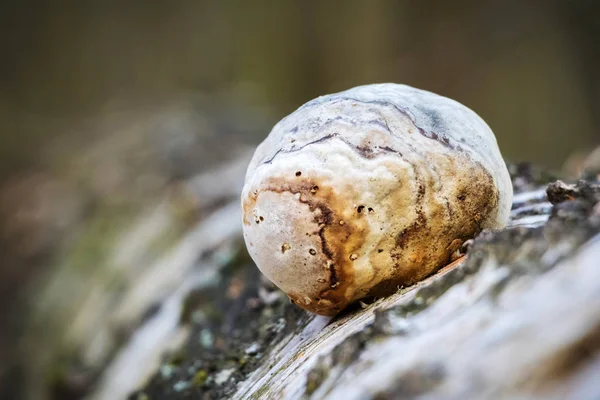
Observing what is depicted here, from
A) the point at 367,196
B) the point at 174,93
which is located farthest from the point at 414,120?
the point at 174,93

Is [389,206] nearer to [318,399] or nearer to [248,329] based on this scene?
[318,399]

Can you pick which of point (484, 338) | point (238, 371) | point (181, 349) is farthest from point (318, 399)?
point (181, 349)

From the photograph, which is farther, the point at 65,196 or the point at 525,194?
the point at 65,196

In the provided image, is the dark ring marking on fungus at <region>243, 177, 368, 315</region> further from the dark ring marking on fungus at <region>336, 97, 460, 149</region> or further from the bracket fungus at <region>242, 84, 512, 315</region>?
the dark ring marking on fungus at <region>336, 97, 460, 149</region>

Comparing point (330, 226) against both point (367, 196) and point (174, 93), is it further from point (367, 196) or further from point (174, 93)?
point (174, 93)

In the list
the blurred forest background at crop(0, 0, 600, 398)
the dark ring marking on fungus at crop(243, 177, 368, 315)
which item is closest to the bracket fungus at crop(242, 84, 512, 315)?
the dark ring marking on fungus at crop(243, 177, 368, 315)

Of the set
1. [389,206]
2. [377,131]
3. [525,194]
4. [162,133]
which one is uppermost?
[162,133]
